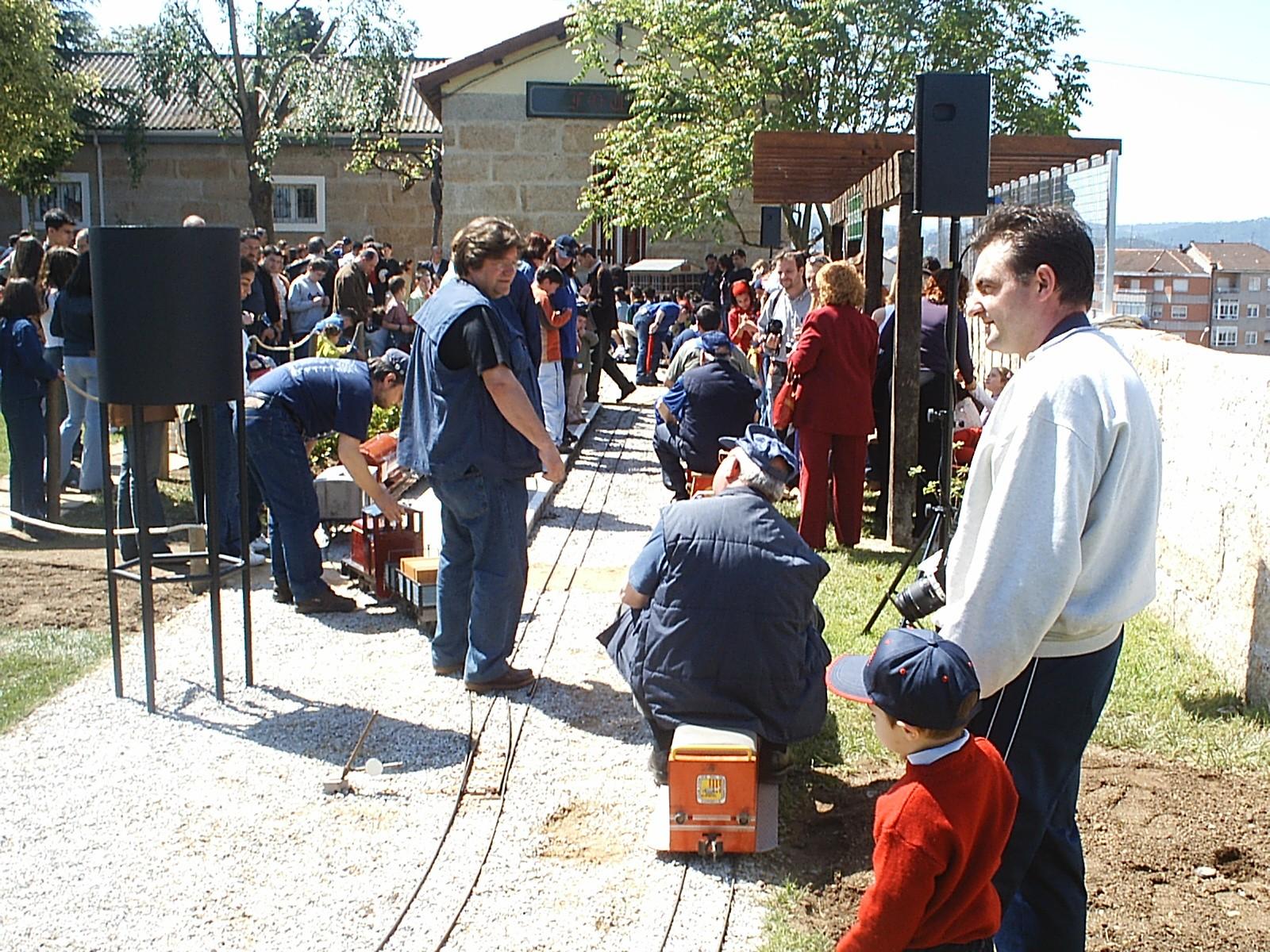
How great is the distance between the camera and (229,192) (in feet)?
104

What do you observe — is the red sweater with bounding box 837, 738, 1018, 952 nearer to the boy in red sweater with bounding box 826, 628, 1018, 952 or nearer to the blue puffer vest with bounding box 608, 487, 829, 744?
the boy in red sweater with bounding box 826, 628, 1018, 952

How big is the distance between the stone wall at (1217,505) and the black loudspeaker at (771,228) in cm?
1252

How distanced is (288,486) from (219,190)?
2641 cm

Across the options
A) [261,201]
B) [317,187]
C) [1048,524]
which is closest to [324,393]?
[1048,524]

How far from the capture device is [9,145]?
22984mm

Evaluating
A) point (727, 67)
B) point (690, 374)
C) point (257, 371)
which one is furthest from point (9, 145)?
point (690, 374)

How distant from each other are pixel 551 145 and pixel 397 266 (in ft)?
37.7

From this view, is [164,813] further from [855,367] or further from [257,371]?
[257,371]

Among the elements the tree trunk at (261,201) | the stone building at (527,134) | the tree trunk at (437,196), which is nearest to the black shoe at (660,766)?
the stone building at (527,134)

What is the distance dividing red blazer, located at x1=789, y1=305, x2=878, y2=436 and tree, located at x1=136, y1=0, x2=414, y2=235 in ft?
73.9

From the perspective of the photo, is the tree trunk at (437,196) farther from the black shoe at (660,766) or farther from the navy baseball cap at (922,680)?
the navy baseball cap at (922,680)

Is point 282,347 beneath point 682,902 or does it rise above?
above

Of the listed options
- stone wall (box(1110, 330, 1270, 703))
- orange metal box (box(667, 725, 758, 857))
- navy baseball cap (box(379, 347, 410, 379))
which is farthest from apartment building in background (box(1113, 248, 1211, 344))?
orange metal box (box(667, 725, 758, 857))

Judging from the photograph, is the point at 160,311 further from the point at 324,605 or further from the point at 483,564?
the point at 324,605
